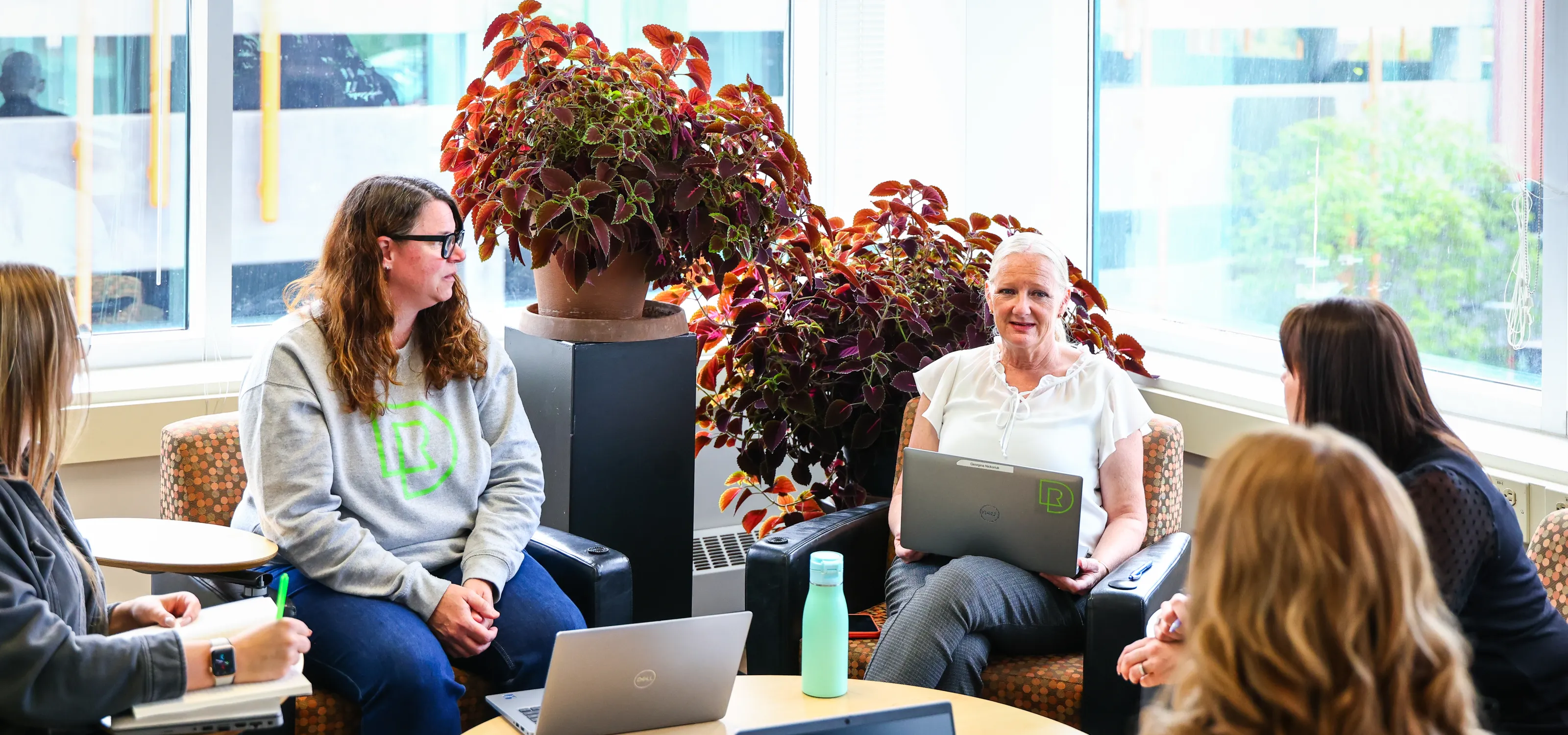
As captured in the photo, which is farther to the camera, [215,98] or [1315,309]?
[215,98]

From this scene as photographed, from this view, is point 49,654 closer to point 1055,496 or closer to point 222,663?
point 222,663

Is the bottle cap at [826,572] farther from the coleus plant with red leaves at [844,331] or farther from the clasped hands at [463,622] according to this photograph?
the coleus plant with red leaves at [844,331]

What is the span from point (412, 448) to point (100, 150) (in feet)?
4.26

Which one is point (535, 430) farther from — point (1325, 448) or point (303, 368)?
point (1325, 448)

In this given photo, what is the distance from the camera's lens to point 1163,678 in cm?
195

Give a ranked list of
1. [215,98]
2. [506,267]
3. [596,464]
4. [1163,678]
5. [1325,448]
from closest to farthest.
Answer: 1. [1325,448]
2. [1163,678]
3. [596,464]
4. [215,98]
5. [506,267]

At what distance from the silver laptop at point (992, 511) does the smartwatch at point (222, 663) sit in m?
1.20

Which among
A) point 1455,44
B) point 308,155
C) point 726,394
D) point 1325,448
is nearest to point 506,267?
point 308,155

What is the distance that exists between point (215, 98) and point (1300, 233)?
2628 mm

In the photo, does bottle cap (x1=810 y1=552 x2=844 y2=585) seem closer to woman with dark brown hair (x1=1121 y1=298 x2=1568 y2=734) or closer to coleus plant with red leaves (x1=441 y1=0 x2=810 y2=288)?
woman with dark brown hair (x1=1121 y1=298 x2=1568 y2=734)

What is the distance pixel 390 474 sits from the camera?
2346 millimetres

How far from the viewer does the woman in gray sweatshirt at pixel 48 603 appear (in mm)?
1525

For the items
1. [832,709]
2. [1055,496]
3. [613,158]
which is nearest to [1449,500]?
[1055,496]

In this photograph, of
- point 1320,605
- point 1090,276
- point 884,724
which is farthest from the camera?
point 1090,276
